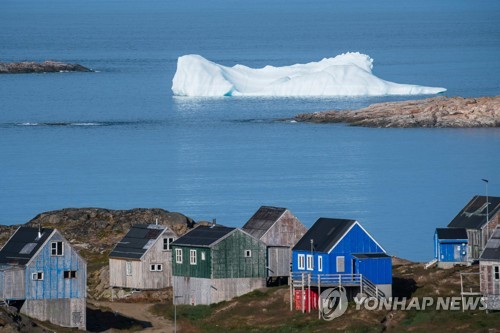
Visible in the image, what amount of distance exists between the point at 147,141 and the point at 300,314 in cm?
7841

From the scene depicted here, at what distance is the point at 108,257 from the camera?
197 feet

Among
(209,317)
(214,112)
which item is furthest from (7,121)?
(209,317)

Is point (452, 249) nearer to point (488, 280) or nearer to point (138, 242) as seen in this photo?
point (488, 280)

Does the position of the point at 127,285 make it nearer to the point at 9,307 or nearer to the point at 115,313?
the point at 115,313

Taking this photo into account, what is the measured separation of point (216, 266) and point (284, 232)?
413 centimetres

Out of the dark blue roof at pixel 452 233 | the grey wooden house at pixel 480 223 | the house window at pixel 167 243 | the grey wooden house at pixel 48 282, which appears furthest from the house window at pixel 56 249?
the grey wooden house at pixel 480 223

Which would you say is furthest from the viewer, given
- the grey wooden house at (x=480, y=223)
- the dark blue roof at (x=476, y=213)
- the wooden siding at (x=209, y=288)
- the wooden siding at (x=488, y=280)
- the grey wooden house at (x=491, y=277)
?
the dark blue roof at (x=476, y=213)

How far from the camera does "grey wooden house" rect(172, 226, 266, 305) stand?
53.6 m

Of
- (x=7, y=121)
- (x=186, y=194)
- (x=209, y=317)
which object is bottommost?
(x=209, y=317)

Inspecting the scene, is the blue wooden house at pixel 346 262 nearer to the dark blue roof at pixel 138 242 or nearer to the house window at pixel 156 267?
the house window at pixel 156 267

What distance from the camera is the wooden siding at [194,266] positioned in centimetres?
5359

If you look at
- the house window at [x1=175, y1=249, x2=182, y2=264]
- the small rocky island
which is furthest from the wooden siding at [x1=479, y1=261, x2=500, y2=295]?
the small rocky island

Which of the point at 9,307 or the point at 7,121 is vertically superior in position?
the point at 7,121

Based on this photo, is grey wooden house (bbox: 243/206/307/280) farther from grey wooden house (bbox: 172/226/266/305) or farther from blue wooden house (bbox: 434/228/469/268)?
blue wooden house (bbox: 434/228/469/268)
